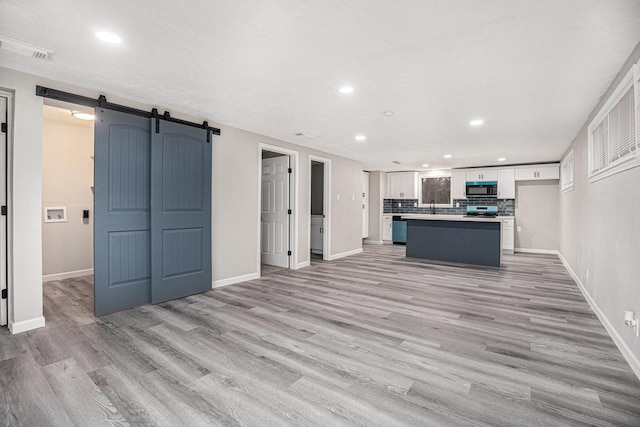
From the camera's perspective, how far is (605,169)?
299 cm

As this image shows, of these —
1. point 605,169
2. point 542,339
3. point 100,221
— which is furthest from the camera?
point 100,221

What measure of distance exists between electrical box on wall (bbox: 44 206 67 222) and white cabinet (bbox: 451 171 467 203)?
8.90 meters

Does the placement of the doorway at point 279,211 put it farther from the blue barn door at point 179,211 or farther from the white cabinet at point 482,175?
the white cabinet at point 482,175

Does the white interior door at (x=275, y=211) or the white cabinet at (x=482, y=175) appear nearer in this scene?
the white interior door at (x=275, y=211)

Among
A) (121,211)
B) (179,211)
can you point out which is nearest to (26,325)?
(121,211)

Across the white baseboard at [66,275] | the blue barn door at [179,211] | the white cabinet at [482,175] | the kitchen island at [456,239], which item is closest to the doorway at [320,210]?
the kitchen island at [456,239]

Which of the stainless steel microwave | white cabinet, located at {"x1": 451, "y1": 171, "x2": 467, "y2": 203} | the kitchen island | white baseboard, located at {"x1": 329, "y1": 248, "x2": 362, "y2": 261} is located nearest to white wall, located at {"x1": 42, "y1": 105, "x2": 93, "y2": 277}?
white baseboard, located at {"x1": 329, "y1": 248, "x2": 362, "y2": 261}

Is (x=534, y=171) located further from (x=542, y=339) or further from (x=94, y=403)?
(x=94, y=403)

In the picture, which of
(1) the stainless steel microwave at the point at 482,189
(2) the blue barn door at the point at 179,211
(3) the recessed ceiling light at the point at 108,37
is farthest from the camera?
(1) the stainless steel microwave at the point at 482,189

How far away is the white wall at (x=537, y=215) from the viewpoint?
7852 mm

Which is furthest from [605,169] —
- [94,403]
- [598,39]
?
[94,403]

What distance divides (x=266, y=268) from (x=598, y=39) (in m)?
5.24

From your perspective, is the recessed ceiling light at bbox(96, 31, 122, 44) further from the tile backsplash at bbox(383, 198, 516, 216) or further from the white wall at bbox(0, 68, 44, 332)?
the tile backsplash at bbox(383, 198, 516, 216)

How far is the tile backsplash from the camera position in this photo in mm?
8359
